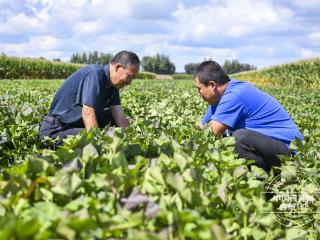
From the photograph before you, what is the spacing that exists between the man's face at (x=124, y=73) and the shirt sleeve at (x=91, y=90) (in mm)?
204

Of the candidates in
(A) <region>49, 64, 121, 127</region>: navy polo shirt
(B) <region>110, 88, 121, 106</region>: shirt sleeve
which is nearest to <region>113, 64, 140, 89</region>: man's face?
(A) <region>49, 64, 121, 127</region>: navy polo shirt

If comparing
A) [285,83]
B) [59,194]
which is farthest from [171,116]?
[285,83]

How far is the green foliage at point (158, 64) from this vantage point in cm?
12338

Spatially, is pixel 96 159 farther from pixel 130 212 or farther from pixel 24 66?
pixel 24 66

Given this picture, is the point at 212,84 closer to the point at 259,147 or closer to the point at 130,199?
the point at 259,147

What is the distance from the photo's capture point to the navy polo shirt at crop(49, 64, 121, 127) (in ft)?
15.3

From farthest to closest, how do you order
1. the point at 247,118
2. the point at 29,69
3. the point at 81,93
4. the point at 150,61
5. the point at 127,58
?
the point at 150,61, the point at 29,69, the point at 81,93, the point at 127,58, the point at 247,118

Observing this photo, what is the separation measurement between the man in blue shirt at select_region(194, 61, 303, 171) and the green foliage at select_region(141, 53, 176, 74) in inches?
4682


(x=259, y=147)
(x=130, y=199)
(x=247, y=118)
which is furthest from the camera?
(x=247, y=118)

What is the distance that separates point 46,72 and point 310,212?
143ft

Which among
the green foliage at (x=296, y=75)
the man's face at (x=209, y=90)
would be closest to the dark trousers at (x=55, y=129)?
the man's face at (x=209, y=90)

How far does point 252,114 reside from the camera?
14.5 ft

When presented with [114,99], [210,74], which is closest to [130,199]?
[210,74]

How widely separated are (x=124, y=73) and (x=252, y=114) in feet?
4.51
